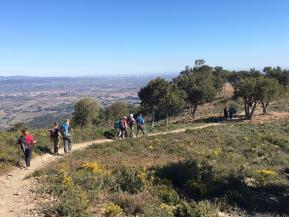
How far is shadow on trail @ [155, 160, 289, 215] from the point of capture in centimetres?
1392

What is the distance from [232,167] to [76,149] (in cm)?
1174

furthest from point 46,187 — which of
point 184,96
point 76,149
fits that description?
point 184,96

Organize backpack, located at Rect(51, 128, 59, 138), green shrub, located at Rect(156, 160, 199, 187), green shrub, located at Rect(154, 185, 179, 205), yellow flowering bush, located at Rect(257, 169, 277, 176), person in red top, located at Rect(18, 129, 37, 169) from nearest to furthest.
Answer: green shrub, located at Rect(154, 185, 179, 205), green shrub, located at Rect(156, 160, 199, 187), yellow flowering bush, located at Rect(257, 169, 277, 176), person in red top, located at Rect(18, 129, 37, 169), backpack, located at Rect(51, 128, 59, 138)

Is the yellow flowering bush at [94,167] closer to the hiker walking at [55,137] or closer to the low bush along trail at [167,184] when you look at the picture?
the low bush along trail at [167,184]

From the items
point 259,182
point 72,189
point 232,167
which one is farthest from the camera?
point 232,167

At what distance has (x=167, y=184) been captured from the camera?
51.3ft

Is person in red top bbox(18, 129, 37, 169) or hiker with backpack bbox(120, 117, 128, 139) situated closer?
person in red top bbox(18, 129, 37, 169)

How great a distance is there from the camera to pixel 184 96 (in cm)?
6938

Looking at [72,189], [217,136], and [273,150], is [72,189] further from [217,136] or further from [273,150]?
[217,136]

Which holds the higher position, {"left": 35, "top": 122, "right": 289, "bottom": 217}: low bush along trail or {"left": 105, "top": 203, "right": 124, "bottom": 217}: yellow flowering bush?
{"left": 105, "top": 203, "right": 124, "bottom": 217}: yellow flowering bush

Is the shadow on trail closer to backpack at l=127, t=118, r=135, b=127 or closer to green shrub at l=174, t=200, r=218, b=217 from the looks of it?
green shrub at l=174, t=200, r=218, b=217

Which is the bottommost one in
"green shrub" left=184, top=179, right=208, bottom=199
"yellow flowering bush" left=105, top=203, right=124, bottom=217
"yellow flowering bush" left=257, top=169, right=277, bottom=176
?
"yellow flowering bush" left=257, top=169, right=277, bottom=176

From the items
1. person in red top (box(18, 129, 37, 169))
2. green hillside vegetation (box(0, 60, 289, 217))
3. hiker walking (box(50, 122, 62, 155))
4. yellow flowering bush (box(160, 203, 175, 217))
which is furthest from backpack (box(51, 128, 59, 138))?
yellow flowering bush (box(160, 203, 175, 217))

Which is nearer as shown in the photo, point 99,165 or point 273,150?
point 99,165
